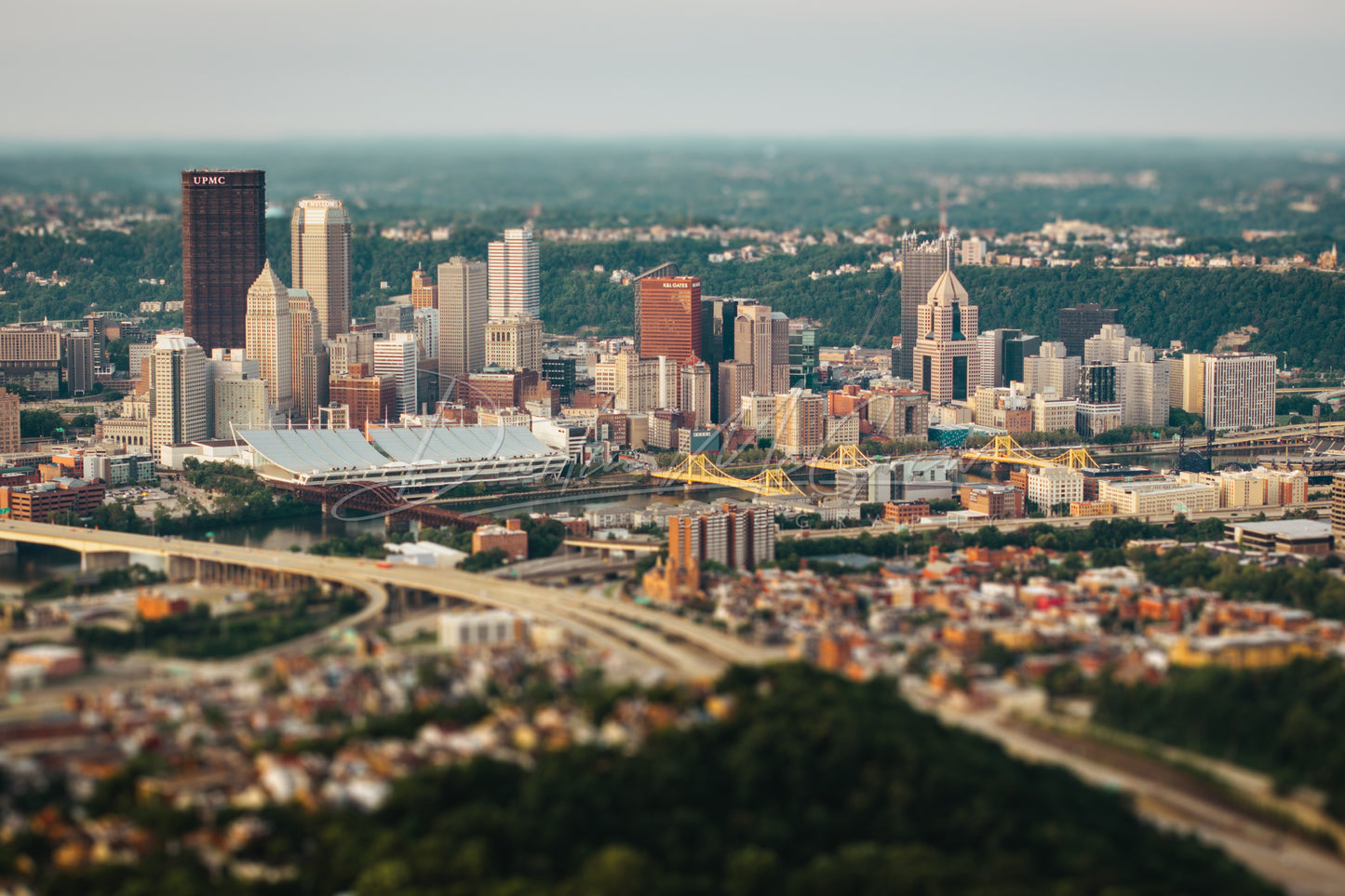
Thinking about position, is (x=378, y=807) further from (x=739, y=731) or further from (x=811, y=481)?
(x=811, y=481)

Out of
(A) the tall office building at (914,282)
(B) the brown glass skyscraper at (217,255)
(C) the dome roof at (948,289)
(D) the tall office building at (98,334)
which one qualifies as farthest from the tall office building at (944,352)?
(D) the tall office building at (98,334)

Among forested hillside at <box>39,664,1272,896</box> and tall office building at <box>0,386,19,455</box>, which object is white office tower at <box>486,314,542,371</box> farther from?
forested hillside at <box>39,664,1272,896</box>

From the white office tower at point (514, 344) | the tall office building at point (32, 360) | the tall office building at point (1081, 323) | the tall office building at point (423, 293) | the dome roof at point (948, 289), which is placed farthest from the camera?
the tall office building at point (423, 293)

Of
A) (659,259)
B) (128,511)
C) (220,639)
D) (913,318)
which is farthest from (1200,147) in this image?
(220,639)

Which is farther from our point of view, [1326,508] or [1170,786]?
[1326,508]

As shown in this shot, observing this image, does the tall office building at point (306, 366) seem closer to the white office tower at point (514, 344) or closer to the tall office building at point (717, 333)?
the white office tower at point (514, 344)

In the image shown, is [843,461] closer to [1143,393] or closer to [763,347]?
[763,347]
